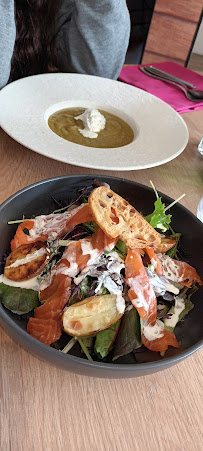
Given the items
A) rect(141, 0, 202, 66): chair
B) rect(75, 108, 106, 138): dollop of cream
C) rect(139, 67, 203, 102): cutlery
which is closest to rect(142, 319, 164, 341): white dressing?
rect(75, 108, 106, 138): dollop of cream

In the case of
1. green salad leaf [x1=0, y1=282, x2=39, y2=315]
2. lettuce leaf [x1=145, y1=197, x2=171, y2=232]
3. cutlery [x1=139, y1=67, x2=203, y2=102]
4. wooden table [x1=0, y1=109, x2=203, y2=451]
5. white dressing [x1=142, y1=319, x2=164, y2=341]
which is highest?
lettuce leaf [x1=145, y1=197, x2=171, y2=232]

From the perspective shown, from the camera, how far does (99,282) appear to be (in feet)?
2.54

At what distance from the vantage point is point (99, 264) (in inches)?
31.5

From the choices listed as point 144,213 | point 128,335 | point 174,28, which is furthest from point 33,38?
point 174,28

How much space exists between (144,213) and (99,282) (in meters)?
0.31

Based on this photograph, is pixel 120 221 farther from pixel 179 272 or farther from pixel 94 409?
pixel 94 409

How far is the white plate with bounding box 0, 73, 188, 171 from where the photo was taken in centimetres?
125

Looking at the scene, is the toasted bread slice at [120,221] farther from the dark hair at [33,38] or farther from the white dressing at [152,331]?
the dark hair at [33,38]

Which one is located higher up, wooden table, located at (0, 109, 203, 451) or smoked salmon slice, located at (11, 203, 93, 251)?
smoked salmon slice, located at (11, 203, 93, 251)

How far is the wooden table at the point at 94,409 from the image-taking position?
2.24 feet

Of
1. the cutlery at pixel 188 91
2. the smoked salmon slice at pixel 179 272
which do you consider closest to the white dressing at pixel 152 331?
the smoked salmon slice at pixel 179 272

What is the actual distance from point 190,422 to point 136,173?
84 cm

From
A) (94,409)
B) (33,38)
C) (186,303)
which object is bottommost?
(94,409)

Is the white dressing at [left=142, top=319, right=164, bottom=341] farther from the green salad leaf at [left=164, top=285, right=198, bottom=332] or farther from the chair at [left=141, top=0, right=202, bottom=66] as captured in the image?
the chair at [left=141, top=0, right=202, bottom=66]
